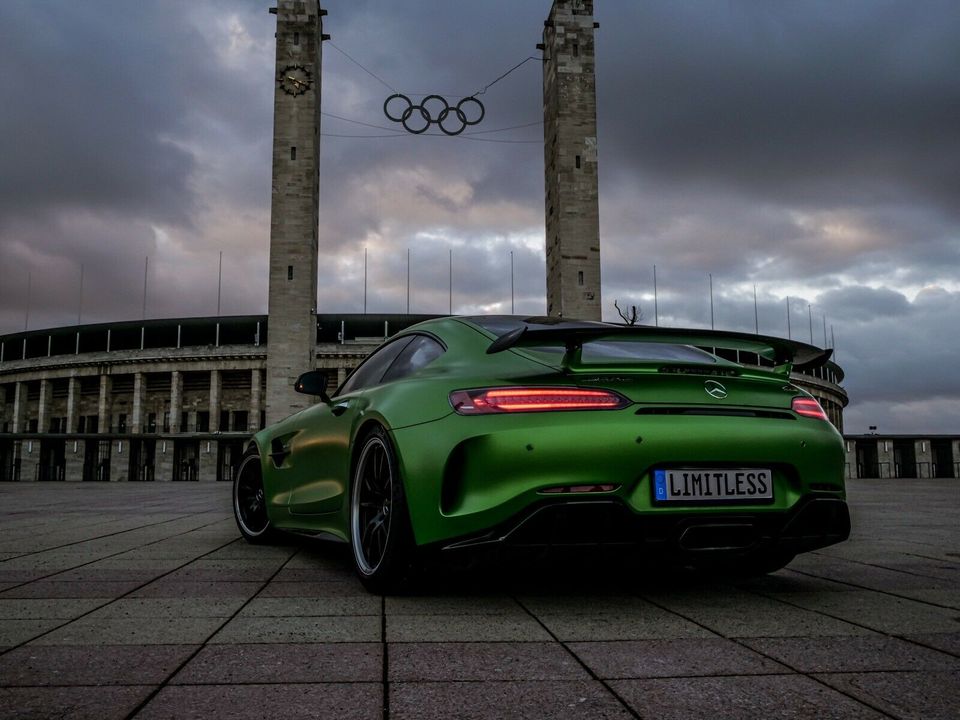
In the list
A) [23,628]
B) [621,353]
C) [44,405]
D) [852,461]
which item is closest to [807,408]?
[621,353]

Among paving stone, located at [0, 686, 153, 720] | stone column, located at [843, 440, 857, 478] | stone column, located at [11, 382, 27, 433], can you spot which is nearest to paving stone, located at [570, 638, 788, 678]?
paving stone, located at [0, 686, 153, 720]

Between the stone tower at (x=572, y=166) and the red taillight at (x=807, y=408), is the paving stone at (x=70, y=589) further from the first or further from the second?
the stone tower at (x=572, y=166)

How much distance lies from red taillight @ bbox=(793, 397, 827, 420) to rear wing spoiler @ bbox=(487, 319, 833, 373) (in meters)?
0.15

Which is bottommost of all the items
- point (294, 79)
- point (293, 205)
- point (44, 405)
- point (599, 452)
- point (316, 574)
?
point (316, 574)

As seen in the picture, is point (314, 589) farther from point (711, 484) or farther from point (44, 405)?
point (44, 405)

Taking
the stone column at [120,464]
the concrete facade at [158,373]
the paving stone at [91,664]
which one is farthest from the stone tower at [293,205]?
the paving stone at [91,664]

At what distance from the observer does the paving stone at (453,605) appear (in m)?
3.08

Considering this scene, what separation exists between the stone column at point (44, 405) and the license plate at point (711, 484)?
206ft

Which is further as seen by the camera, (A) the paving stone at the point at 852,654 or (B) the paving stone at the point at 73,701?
(A) the paving stone at the point at 852,654

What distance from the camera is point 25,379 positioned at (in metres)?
58.8

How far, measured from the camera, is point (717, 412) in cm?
318

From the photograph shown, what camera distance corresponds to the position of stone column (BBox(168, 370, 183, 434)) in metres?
53.9

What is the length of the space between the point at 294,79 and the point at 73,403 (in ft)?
→ 105

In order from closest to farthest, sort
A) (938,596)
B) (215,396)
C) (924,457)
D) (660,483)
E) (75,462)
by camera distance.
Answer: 1. (660,483)
2. (938,596)
3. (75,462)
4. (924,457)
5. (215,396)
